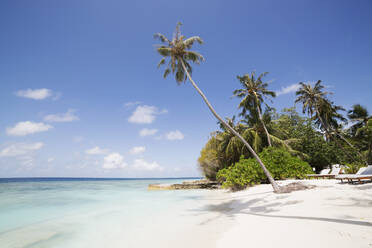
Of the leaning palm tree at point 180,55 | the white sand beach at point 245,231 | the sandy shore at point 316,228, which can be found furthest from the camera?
the leaning palm tree at point 180,55

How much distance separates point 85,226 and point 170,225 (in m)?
3.62

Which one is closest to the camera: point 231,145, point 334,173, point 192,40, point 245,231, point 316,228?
point 316,228

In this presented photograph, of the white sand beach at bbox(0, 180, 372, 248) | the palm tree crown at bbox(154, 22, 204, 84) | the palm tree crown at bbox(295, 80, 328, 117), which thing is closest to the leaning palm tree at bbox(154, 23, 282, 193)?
the palm tree crown at bbox(154, 22, 204, 84)

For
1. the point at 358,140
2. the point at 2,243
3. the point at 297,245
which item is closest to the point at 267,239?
the point at 297,245

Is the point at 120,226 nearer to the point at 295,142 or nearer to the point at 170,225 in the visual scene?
the point at 170,225

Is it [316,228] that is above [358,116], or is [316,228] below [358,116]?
below

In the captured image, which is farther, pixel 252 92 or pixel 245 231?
pixel 252 92

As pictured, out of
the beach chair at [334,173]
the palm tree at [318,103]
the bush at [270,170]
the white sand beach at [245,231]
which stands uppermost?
the palm tree at [318,103]

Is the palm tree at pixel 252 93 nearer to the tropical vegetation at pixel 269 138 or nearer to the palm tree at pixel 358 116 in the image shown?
the tropical vegetation at pixel 269 138

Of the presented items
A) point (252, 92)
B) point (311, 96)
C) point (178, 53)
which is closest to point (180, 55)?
point (178, 53)

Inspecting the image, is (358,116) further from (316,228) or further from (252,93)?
(316,228)

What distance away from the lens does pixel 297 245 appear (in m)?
3.35

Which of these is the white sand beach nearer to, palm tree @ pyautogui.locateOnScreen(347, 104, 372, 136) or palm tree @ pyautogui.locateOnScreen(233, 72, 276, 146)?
palm tree @ pyautogui.locateOnScreen(233, 72, 276, 146)

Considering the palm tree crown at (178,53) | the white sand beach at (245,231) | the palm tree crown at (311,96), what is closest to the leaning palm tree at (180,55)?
the palm tree crown at (178,53)
